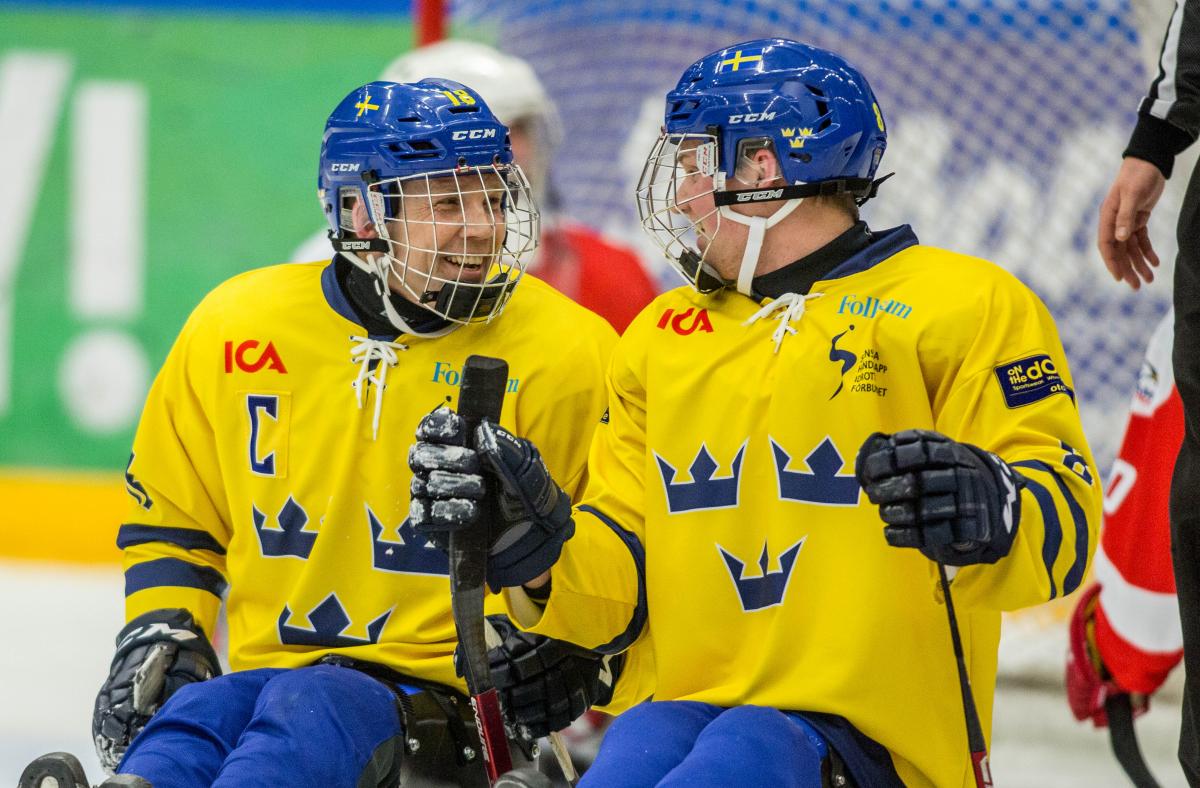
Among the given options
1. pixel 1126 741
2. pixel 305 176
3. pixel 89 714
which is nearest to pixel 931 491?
pixel 1126 741

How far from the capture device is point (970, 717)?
1965mm

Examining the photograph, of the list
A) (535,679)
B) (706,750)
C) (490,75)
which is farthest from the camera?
(490,75)

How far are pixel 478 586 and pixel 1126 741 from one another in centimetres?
155

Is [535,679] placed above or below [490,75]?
below

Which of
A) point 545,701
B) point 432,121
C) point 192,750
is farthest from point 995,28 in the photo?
point 192,750

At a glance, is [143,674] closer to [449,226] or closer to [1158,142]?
[449,226]

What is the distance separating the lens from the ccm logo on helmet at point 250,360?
250 cm

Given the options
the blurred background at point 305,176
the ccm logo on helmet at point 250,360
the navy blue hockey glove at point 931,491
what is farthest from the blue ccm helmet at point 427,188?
the blurred background at point 305,176

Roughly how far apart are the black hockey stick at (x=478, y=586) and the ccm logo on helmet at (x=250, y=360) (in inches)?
23.0

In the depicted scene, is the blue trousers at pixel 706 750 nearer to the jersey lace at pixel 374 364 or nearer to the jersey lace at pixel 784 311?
the jersey lace at pixel 784 311

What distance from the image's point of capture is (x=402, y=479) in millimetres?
2424

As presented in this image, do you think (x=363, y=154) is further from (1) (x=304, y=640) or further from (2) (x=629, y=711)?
(2) (x=629, y=711)

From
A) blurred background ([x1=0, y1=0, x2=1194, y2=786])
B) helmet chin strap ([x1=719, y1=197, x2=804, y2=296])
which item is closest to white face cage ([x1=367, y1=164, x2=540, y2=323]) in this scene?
helmet chin strap ([x1=719, y1=197, x2=804, y2=296])

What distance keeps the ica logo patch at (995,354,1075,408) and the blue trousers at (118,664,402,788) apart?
90 centimetres
